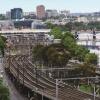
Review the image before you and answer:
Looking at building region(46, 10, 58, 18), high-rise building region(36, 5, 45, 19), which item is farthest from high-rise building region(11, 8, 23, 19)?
building region(46, 10, 58, 18)

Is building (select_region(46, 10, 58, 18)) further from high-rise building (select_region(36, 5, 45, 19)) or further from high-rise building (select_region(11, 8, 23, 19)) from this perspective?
high-rise building (select_region(11, 8, 23, 19))

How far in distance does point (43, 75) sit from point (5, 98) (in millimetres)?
8193

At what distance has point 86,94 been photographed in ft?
53.1

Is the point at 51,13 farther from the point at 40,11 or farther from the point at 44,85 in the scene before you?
the point at 44,85

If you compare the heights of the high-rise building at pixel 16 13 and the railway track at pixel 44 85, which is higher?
the railway track at pixel 44 85

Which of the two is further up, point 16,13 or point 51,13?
point 16,13

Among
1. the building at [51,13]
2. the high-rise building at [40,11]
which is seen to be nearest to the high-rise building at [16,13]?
the high-rise building at [40,11]

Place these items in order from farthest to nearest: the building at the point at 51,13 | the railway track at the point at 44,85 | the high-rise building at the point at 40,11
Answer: the building at the point at 51,13, the high-rise building at the point at 40,11, the railway track at the point at 44,85

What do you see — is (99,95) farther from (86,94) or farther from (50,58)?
(50,58)

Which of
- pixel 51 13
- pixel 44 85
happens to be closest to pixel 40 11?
pixel 51 13

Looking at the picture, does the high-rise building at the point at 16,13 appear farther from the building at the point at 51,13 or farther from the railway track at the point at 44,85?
the railway track at the point at 44,85

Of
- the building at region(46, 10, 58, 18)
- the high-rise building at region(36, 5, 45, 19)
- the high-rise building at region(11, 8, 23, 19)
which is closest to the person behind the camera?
the high-rise building at region(11, 8, 23, 19)

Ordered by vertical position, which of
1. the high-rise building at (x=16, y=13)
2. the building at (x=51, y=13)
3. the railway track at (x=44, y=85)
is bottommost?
the building at (x=51, y=13)

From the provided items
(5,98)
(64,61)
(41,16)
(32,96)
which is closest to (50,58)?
(64,61)
